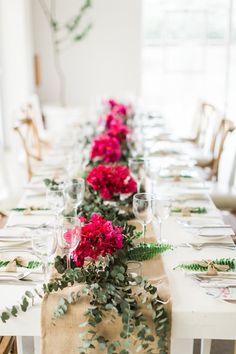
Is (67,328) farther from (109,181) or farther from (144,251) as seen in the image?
(109,181)

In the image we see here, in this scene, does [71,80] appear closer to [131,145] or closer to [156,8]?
[156,8]

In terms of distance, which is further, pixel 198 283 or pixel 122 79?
pixel 122 79

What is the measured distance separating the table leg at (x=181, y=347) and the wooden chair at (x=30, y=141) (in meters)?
2.40

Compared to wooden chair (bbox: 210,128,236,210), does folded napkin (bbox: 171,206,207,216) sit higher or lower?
higher

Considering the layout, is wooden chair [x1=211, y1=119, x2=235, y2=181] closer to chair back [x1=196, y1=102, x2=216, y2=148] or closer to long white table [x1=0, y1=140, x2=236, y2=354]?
chair back [x1=196, y1=102, x2=216, y2=148]

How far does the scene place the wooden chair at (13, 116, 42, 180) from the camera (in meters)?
3.89

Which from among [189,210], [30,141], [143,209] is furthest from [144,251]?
[30,141]

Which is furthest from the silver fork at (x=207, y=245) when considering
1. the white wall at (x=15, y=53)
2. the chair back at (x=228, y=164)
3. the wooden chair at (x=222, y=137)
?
the white wall at (x=15, y=53)

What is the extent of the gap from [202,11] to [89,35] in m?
2.03

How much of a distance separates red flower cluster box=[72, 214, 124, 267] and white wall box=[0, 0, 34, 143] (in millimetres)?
4482

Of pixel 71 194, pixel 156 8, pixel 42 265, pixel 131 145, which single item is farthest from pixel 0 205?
pixel 156 8

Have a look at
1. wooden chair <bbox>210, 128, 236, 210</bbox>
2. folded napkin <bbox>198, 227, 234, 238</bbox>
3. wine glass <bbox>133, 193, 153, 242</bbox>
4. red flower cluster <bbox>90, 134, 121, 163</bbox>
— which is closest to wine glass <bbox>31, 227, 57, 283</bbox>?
wine glass <bbox>133, 193, 153, 242</bbox>

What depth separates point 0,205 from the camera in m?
3.12

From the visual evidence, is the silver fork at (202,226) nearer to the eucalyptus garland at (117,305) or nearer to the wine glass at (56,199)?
the wine glass at (56,199)
